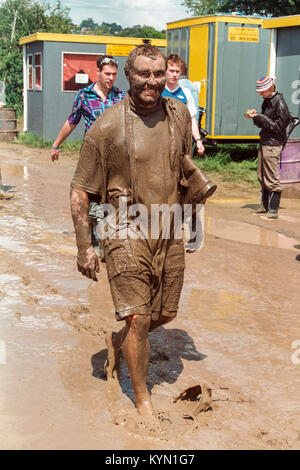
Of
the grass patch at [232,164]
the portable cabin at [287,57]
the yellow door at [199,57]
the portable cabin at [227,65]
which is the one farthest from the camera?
the yellow door at [199,57]

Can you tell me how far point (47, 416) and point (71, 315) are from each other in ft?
5.83

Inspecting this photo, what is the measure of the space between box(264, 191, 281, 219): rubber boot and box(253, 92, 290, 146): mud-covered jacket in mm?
721

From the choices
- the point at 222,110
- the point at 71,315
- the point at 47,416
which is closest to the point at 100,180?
the point at 47,416

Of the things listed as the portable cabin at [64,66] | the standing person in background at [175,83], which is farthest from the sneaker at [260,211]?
the portable cabin at [64,66]

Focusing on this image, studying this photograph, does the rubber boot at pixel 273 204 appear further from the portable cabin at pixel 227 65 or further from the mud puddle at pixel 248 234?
the portable cabin at pixel 227 65

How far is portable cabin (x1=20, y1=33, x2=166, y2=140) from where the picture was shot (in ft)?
61.4

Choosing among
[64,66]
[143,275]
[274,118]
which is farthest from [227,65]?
[143,275]

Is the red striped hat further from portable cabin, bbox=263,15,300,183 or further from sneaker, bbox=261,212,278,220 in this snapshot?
portable cabin, bbox=263,15,300,183

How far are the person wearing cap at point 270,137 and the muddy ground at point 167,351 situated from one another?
1193 millimetres

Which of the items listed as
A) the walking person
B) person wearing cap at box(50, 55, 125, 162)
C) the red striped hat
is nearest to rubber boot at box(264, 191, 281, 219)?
the red striped hat

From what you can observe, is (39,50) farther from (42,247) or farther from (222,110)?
(42,247)

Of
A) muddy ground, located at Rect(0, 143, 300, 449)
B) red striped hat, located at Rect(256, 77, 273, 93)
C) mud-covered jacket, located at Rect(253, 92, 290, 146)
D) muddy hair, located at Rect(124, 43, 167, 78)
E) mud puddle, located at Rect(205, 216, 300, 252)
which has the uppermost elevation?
red striped hat, located at Rect(256, 77, 273, 93)

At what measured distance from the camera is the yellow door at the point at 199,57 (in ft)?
49.5

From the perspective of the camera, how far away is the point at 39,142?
1919 cm
